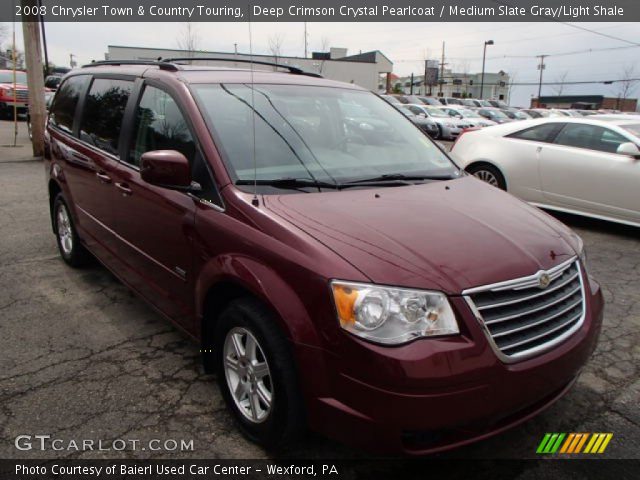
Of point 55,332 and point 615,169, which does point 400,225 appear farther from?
point 615,169

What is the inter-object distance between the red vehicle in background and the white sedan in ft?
57.8

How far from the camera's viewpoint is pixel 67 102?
15.5ft

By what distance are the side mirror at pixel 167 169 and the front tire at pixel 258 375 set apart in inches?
28.0

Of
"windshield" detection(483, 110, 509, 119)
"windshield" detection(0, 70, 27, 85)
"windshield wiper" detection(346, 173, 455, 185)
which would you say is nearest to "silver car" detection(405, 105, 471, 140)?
"windshield" detection(483, 110, 509, 119)

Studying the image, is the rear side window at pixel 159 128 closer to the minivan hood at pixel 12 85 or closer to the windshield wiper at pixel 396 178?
the windshield wiper at pixel 396 178

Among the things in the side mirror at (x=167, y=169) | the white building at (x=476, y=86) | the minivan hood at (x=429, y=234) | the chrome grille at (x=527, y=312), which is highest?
the white building at (x=476, y=86)

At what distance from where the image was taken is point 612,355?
3.43 m

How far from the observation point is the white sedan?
20.5 ft

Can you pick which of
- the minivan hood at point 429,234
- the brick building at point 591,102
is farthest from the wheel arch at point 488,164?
the brick building at point 591,102

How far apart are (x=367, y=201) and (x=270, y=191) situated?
48 cm

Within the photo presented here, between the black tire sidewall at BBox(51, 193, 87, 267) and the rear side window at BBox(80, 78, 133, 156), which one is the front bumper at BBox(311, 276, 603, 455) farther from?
the black tire sidewall at BBox(51, 193, 87, 267)

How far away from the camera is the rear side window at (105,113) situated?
12.0 feet

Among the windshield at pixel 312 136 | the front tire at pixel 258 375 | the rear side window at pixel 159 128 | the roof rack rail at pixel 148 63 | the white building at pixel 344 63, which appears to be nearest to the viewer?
the front tire at pixel 258 375

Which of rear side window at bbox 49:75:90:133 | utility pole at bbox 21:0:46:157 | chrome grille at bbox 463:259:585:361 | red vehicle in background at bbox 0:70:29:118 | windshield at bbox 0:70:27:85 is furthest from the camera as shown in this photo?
windshield at bbox 0:70:27:85
